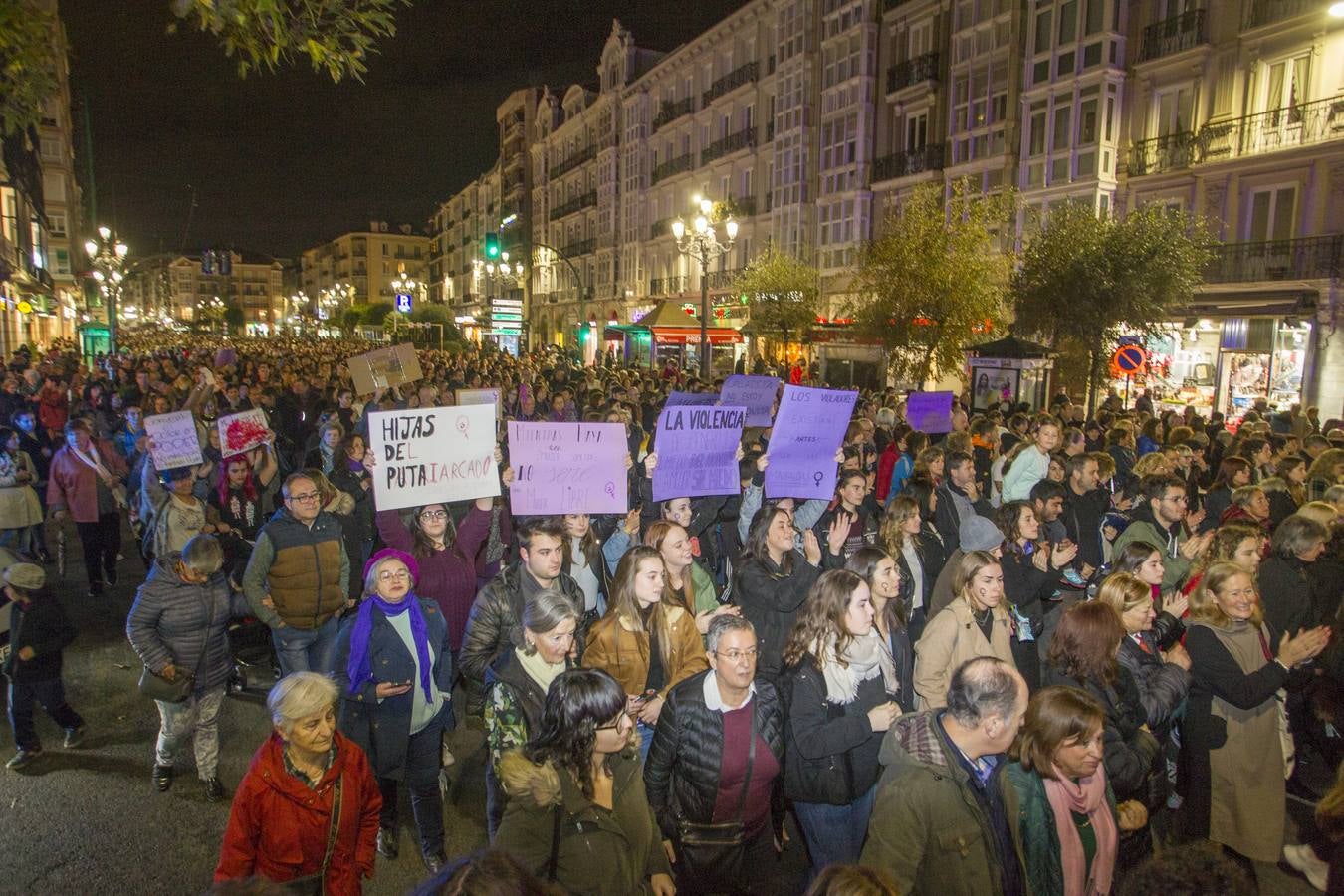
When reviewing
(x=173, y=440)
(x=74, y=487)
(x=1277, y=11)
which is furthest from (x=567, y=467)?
(x=1277, y=11)

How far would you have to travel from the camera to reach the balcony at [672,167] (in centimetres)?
4788

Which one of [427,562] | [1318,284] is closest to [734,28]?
[1318,284]

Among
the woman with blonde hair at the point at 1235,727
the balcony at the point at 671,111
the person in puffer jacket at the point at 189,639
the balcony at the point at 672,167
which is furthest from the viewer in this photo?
the balcony at the point at 672,167

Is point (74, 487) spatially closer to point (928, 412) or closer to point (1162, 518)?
point (928, 412)

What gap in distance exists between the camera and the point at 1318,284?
20.4 meters

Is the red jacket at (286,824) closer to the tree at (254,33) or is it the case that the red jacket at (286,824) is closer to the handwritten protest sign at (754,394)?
the tree at (254,33)

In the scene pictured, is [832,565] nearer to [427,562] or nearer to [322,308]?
[427,562]

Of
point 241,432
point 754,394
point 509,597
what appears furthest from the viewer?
point 754,394

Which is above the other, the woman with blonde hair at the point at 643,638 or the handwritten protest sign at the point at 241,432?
the handwritten protest sign at the point at 241,432

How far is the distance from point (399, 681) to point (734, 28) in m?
44.0

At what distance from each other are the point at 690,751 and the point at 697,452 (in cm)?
351

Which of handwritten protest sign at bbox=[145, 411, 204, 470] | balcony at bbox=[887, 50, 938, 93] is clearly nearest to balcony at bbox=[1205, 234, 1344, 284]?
balcony at bbox=[887, 50, 938, 93]

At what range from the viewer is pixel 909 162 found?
32.4 meters

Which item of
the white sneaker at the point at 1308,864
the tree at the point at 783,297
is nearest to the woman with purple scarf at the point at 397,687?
the white sneaker at the point at 1308,864
